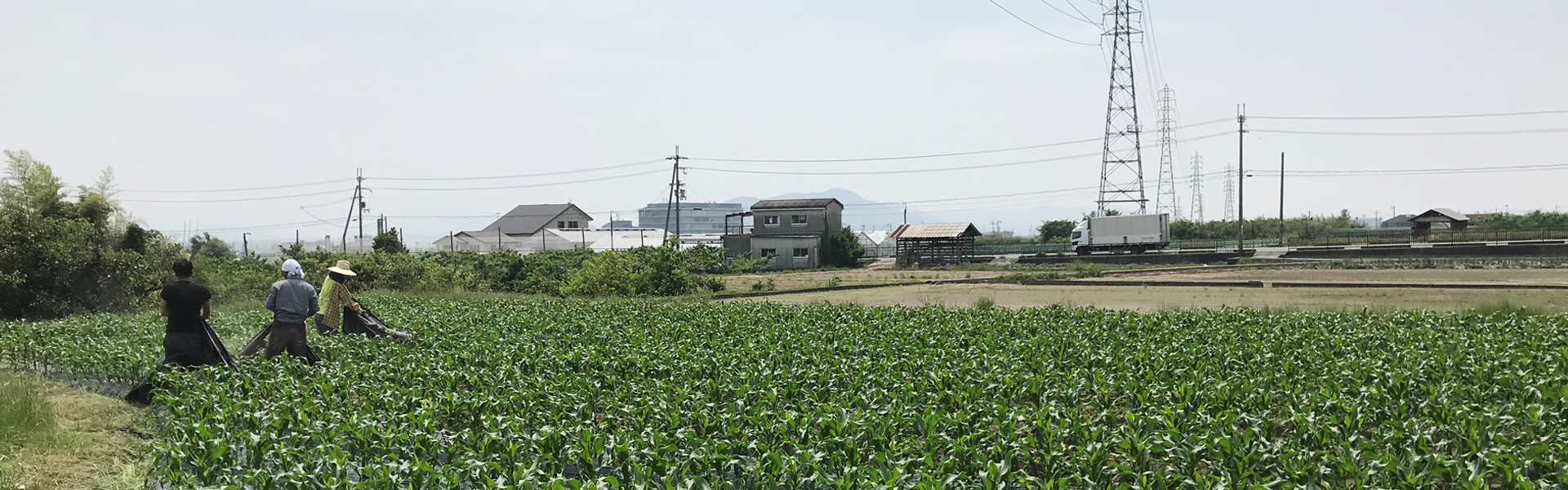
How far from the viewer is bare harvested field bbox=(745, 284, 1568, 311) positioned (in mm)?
20906

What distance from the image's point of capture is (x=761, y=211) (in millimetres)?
61344

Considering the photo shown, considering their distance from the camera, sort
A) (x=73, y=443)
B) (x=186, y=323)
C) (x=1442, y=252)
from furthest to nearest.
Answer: (x=1442, y=252), (x=186, y=323), (x=73, y=443)

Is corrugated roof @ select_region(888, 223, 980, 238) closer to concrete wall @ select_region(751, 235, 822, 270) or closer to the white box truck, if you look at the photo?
concrete wall @ select_region(751, 235, 822, 270)

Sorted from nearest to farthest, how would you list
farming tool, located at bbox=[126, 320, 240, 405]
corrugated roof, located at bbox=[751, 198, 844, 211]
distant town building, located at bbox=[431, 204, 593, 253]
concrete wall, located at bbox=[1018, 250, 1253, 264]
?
1. farming tool, located at bbox=[126, 320, 240, 405]
2. concrete wall, located at bbox=[1018, 250, 1253, 264]
3. corrugated roof, located at bbox=[751, 198, 844, 211]
4. distant town building, located at bbox=[431, 204, 593, 253]

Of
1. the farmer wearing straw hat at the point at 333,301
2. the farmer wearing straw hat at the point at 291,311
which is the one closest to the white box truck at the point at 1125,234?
the farmer wearing straw hat at the point at 333,301

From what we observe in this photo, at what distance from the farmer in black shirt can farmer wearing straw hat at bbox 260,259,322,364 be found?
0.66m

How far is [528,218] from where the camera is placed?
3469 inches

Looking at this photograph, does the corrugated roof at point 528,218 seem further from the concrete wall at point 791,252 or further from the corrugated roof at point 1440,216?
the corrugated roof at point 1440,216

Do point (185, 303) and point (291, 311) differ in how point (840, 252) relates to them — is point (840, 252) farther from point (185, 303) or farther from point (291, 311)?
point (185, 303)

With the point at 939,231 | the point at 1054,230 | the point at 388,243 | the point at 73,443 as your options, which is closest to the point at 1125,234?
→ the point at 939,231

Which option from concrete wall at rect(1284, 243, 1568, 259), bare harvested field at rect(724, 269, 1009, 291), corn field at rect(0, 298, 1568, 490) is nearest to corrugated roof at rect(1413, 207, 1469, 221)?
concrete wall at rect(1284, 243, 1568, 259)

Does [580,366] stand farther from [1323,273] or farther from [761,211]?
[761,211]

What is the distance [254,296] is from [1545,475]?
1119 inches

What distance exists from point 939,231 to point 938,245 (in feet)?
2.66
